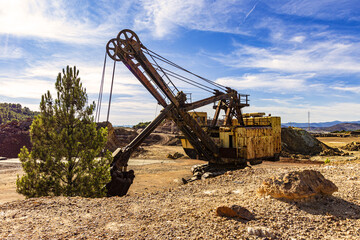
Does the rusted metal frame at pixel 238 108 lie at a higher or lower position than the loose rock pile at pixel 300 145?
higher

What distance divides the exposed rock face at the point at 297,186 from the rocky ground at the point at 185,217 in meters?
0.17

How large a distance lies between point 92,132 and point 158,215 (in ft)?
17.6

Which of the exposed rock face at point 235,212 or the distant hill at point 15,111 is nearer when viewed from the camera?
the exposed rock face at point 235,212

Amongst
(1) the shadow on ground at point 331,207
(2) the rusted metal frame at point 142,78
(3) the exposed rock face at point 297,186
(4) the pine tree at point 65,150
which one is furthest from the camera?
(2) the rusted metal frame at point 142,78

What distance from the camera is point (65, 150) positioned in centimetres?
936

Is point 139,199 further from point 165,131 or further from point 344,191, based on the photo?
point 165,131

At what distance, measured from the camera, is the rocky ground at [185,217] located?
15.3 ft

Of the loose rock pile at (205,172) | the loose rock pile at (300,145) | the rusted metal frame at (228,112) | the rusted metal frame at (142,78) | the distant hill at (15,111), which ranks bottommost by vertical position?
the loose rock pile at (205,172)

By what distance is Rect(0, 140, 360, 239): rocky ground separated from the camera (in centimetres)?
467

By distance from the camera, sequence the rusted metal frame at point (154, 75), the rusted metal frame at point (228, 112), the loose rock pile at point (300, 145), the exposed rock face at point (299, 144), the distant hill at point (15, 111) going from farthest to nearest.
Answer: the distant hill at point (15, 111)
the exposed rock face at point (299, 144)
the loose rock pile at point (300, 145)
the rusted metal frame at point (228, 112)
the rusted metal frame at point (154, 75)

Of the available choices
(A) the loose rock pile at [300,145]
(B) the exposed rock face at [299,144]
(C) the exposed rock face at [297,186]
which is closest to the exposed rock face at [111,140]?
(A) the loose rock pile at [300,145]

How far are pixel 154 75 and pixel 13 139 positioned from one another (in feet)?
92.5

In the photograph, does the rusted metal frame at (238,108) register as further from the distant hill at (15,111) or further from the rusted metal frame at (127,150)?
the distant hill at (15,111)

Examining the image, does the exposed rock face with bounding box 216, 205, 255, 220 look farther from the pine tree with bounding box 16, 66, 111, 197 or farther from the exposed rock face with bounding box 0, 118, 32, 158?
the exposed rock face with bounding box 0, 118, 32, 158
